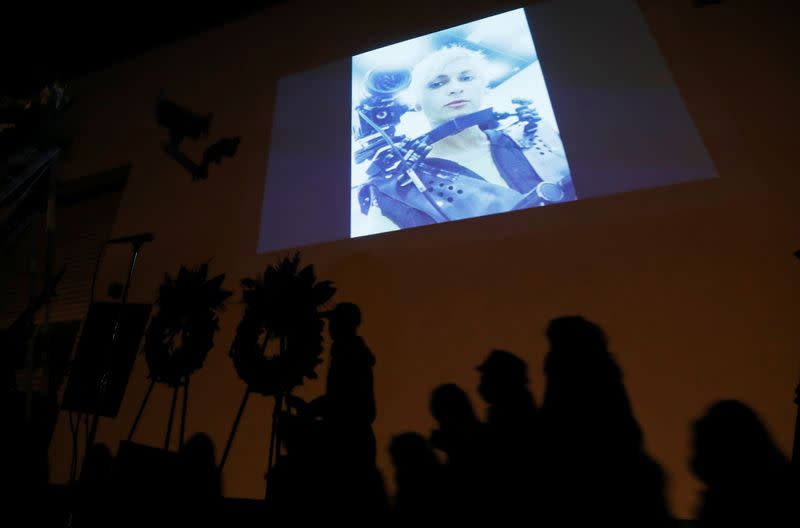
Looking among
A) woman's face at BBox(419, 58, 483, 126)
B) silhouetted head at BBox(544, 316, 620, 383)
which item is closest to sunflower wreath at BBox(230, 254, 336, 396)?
silhouetted head at BBox(544, 316, 620, 383)

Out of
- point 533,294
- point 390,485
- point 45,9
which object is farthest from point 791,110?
point 45,9

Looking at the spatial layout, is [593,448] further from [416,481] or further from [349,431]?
[349,431]

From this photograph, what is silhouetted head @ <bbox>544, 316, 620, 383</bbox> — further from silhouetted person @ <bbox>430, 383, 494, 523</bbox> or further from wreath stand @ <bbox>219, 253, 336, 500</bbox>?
wreath stand @ <bbox>219, 253, 336, 500</bbox>

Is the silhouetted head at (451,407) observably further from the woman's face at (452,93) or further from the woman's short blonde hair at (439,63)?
the woman's short blonde hair at (439,63)

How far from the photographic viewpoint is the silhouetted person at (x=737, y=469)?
1182 mm

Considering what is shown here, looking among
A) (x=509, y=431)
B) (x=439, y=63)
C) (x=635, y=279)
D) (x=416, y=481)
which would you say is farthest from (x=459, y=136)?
(x=416, y=481)

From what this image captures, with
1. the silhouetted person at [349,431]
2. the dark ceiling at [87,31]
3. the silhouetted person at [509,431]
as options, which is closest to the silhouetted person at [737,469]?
the silhouetted person at [509,431]

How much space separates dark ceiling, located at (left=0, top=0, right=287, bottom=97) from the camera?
11.8ft

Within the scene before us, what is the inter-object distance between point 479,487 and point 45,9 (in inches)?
231

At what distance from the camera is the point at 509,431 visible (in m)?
1.49

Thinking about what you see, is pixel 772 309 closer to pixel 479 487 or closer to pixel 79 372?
pixel 479 487

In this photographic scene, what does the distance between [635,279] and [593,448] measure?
771mm

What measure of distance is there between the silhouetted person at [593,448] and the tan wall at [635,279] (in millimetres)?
65

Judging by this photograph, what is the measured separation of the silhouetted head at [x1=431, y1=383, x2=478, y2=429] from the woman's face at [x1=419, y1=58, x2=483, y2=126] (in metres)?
1.52
